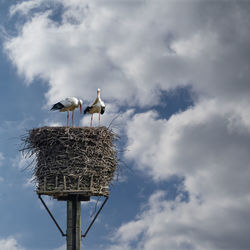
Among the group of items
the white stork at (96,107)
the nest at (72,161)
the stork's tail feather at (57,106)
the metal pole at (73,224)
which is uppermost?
the white stork at (96,107)

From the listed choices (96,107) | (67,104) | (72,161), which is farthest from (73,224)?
(96,107)

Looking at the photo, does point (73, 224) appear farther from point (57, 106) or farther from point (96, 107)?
point (96, 107)

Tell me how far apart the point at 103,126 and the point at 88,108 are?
9.87 feet

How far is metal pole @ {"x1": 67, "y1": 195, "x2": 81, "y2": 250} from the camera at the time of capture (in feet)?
52.2

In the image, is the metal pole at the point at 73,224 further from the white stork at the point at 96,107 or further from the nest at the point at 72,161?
the white stork at the point at 96,107

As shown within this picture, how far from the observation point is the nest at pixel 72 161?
15312mm

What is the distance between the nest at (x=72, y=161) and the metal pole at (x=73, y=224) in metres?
0.35

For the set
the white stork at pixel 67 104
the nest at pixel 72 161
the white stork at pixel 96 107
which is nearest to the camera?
the nest at pixel 72 161

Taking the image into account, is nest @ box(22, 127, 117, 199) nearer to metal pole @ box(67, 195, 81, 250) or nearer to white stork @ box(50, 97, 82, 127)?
metal pole @ box(67, 195, 81, 250)

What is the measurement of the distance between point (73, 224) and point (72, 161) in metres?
2.05

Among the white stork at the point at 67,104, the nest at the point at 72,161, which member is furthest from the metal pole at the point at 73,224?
the white stork at the point at 67,104

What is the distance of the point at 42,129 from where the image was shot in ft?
52.6

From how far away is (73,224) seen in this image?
16016mm

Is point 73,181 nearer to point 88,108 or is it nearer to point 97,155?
point 97,155
